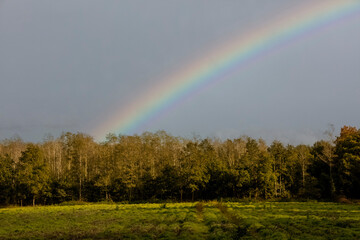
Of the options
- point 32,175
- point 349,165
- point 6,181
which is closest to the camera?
point 349,165

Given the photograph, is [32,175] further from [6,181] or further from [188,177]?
[188,177]

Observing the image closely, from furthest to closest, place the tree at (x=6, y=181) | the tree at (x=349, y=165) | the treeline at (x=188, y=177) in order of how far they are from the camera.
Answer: the tree at (x=6, y=181) < the treeline at (x=188, y=177) < the tree at (x=349, y=165)

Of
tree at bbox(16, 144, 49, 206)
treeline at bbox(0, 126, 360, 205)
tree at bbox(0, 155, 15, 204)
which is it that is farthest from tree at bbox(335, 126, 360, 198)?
tree at bbox(0, 155, 15, 204)

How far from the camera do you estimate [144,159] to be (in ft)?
331

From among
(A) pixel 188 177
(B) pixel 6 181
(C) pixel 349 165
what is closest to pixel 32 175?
(B) pixel 6 181

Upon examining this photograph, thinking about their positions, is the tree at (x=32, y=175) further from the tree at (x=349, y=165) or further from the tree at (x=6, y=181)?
the tree at (x=349, y=165)

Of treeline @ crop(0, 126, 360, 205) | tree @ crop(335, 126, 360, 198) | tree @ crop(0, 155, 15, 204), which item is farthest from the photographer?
tree @ crop(0, 155, 15, 204)

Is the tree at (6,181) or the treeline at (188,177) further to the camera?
the tree at (6,181)

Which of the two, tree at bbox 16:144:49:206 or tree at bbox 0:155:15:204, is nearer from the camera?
tree at bbox 16:144:49:206

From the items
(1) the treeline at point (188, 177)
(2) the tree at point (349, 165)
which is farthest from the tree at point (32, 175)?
(2) the tree at point (349, 165)

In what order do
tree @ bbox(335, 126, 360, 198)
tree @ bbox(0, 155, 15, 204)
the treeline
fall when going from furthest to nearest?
1. tree @ bbox(0, 155, 15, 204)
2. the treeline
3. tree @ bbox(335, 126, 360, 198)

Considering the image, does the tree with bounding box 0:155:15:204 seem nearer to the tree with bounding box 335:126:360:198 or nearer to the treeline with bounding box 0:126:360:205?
the treeline with bounding box 0:126:360:205

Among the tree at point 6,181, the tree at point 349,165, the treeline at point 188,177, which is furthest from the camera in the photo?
the tree at point 6,181

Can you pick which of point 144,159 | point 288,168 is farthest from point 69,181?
point 288,168
